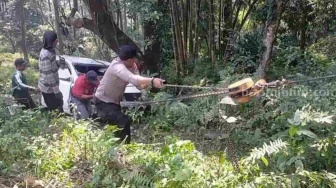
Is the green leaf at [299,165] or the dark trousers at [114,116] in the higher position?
the dark trousers at [114,116]

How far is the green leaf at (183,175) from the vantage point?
3498 mm

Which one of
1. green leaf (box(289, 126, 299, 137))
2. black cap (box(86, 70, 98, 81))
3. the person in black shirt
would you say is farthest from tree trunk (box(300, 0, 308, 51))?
green leaf (box(289, 126, 299, 137))

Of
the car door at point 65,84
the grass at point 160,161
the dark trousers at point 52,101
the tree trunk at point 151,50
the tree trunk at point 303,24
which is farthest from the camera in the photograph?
the tree trunk at point 303,24

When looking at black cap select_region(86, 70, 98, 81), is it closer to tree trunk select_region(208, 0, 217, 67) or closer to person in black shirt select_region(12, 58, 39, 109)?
person in black shirt select_region(12, 58, 39, 109)

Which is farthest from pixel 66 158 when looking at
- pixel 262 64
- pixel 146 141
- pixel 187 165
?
pixel 262 64

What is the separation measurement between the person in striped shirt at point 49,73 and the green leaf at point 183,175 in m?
3.97

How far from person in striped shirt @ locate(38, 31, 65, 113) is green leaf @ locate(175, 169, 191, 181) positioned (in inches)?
156

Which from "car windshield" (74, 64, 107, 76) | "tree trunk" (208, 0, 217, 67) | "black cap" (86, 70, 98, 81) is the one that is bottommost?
"car windshield" (74, 64, 107, 76)

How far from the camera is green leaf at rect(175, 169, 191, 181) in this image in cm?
350

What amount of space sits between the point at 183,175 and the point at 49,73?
Answer: 13.5 feet

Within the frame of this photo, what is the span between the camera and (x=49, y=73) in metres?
6.93

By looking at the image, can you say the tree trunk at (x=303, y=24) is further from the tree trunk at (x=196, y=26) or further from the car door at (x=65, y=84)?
the car door at (x=65, y=84)

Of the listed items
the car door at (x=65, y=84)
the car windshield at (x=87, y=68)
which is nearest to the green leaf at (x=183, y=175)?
the car door at (x=65, y=84)

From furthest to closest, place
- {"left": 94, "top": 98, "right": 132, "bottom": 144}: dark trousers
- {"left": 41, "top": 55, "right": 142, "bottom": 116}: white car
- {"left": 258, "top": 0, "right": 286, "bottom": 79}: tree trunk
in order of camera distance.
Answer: {"left": 41, "top": 55, "right": 142, "bottom": 116}: white car, {"left": 258, "top": 0, "right": 286, "bottom": 79}: tree trunk, {"left": 94, "top": 98, "right": 132, "bottom": 144}: dark trousers
